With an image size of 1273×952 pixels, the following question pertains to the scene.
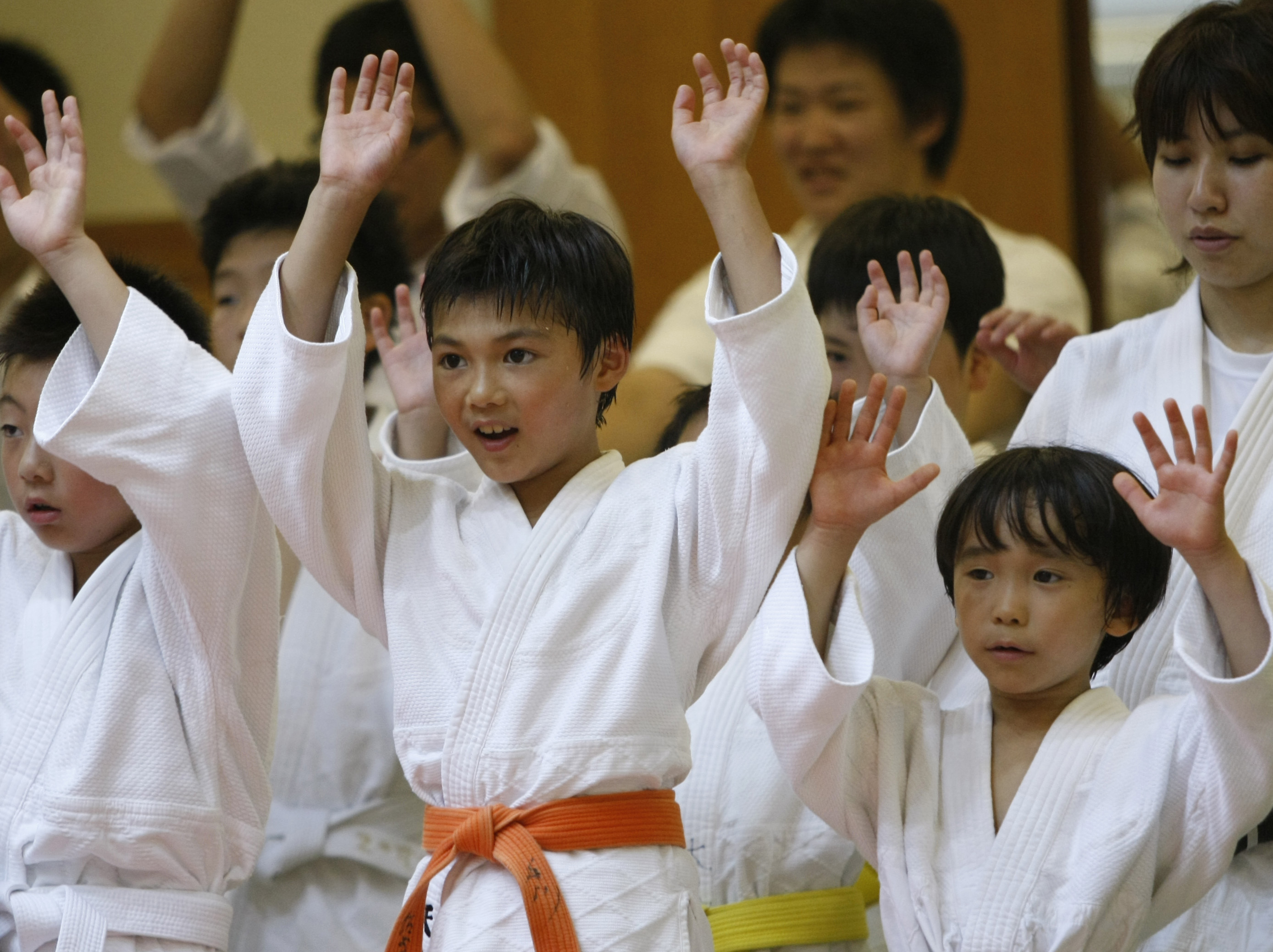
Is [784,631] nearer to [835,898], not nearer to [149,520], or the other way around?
[835,898]

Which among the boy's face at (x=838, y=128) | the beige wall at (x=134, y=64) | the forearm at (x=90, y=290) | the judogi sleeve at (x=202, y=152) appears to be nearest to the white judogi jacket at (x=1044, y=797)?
the forearm at (x=90, y=290)

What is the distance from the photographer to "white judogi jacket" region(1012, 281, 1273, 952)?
1.92 meters

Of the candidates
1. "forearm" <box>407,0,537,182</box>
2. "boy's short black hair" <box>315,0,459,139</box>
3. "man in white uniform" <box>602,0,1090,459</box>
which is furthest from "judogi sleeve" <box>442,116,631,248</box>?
"man in white uniform" <box>602,0,1090,459</box>

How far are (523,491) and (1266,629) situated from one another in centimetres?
86

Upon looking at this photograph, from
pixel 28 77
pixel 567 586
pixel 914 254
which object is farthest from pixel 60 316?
pixel 28 77

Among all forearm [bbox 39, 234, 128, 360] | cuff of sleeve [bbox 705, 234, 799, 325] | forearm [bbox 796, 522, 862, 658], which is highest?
forearm [bbox 39, 234, 128, 360]

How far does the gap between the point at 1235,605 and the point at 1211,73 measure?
29.5 inches

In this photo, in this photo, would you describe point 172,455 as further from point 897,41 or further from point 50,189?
point 897,41

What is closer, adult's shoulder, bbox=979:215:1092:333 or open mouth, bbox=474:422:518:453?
open mouth, bbox=474:422:518:453

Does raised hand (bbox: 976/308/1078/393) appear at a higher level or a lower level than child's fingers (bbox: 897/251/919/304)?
lower

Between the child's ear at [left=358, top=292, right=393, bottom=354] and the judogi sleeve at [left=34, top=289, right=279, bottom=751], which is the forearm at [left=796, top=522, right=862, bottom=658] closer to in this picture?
the judogi sleeve at [left=34, top=289, right=279, bottom=751]

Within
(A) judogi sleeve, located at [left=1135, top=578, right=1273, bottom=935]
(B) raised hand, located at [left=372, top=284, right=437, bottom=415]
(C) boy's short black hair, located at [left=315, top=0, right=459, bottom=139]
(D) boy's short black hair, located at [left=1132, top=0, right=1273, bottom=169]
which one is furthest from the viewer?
(C) boy's short black hair, located at [left=315, top=0, right=459, bottom=139]

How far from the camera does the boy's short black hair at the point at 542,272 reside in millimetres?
1799

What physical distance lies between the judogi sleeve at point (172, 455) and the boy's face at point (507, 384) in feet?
0.93
